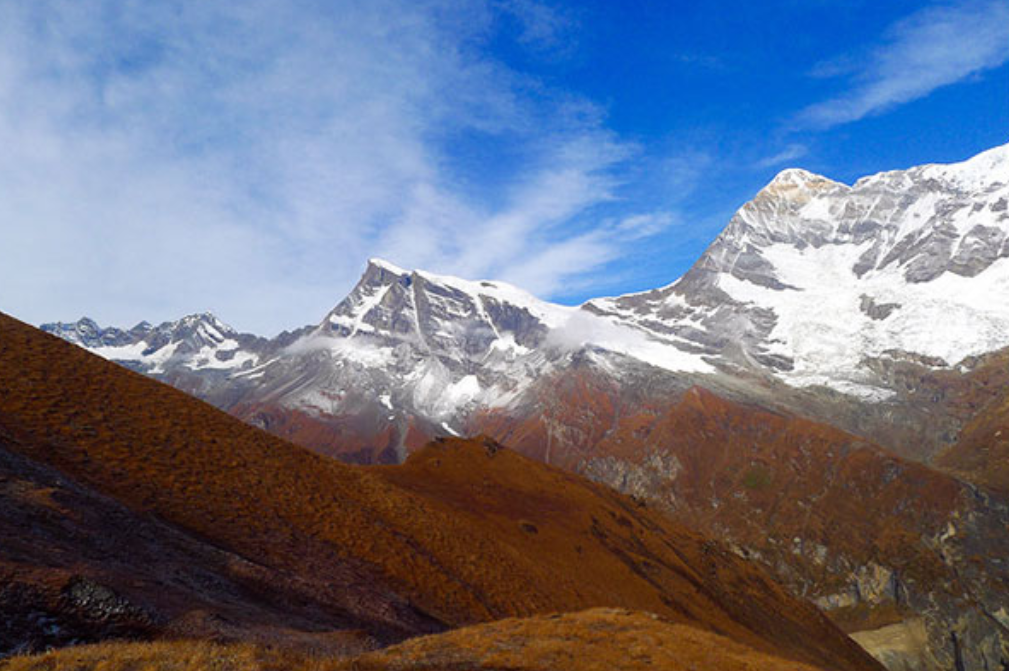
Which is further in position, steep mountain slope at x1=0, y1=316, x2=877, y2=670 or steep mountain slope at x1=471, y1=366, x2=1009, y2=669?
steep mountain slope at x1=471, y1=366, x2=1009, y2=669

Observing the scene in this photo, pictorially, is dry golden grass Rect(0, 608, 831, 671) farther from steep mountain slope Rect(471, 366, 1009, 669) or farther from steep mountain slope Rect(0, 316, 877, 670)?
steep mountain slope Rect(471, 366, 1009, 669)

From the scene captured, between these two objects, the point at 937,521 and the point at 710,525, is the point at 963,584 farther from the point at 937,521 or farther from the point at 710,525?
the point at 710,525

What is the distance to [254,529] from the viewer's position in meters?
30.2

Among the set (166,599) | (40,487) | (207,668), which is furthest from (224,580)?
(207,668)

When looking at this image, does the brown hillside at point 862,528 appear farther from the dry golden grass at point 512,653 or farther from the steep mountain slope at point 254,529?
the dry golden grass at point 512,653

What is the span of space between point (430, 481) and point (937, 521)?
529 feet

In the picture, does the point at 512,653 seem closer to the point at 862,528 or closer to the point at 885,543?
the point at 885,543

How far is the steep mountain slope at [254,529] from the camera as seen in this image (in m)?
19.2

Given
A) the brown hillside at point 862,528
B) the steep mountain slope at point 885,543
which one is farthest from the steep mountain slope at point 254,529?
the brown hillside at point 862,528

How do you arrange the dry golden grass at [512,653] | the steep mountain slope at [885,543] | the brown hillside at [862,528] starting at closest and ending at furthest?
the dry golden grass at [512,653], the steep mountain slope at [885,543], the brown hillside at [862,528]

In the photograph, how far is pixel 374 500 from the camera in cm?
4262

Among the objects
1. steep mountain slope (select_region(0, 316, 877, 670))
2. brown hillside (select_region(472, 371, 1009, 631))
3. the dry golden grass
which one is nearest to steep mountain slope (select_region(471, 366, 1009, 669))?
brown hillside (select_region(472, 371, 1009, 631))

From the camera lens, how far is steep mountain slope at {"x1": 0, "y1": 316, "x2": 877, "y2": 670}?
19.2 meters

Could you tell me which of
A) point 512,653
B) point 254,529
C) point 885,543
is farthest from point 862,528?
point 254,529
